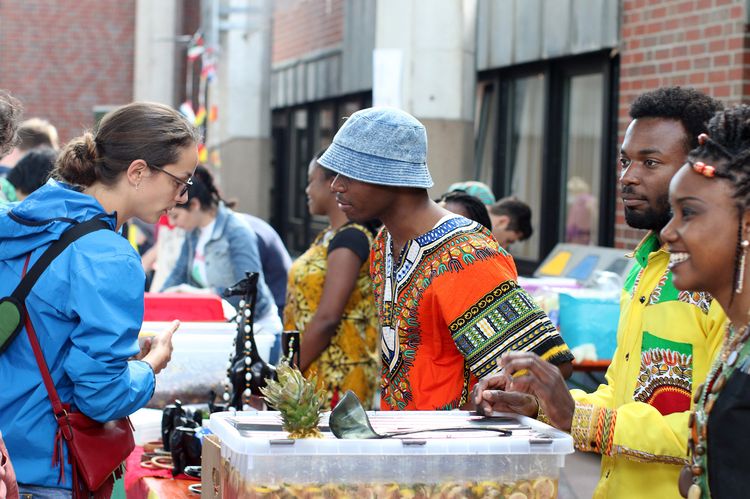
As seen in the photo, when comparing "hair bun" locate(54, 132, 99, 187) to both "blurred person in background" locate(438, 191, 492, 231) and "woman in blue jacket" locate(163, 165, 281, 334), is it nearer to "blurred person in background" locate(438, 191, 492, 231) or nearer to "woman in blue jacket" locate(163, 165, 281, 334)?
"blurred person in background" locate(438, 191, 492, 231)

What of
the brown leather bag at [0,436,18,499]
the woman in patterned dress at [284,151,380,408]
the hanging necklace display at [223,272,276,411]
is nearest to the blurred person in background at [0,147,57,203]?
the woman in patterned dress at [284,151,380,408]

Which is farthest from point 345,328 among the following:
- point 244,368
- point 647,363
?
point 647,363

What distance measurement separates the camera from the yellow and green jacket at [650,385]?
2545mm

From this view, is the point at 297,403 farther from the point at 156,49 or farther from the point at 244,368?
the point at 156,49

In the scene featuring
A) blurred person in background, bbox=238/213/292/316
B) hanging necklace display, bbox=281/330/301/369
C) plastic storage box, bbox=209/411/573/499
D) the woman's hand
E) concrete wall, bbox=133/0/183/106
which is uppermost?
concrete wall, bbox=133/0/183/106

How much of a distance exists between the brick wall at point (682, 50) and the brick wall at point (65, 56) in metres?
14.4

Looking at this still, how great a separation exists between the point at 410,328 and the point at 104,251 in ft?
3.00

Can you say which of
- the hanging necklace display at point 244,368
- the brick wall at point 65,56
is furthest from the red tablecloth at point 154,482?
the brick wall at point 65,56

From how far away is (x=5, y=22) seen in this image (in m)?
20.8

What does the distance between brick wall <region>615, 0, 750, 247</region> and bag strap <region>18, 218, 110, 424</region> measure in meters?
5.33

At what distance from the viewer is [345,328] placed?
4875 millimetres

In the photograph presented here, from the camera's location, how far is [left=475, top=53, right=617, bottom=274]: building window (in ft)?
29.7

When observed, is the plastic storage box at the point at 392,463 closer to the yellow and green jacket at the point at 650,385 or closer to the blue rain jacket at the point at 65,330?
the yellow and green jacket at the point at 650,385

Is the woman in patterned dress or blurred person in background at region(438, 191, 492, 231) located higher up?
blurred person in background at region(438, 191, 492, 231)
